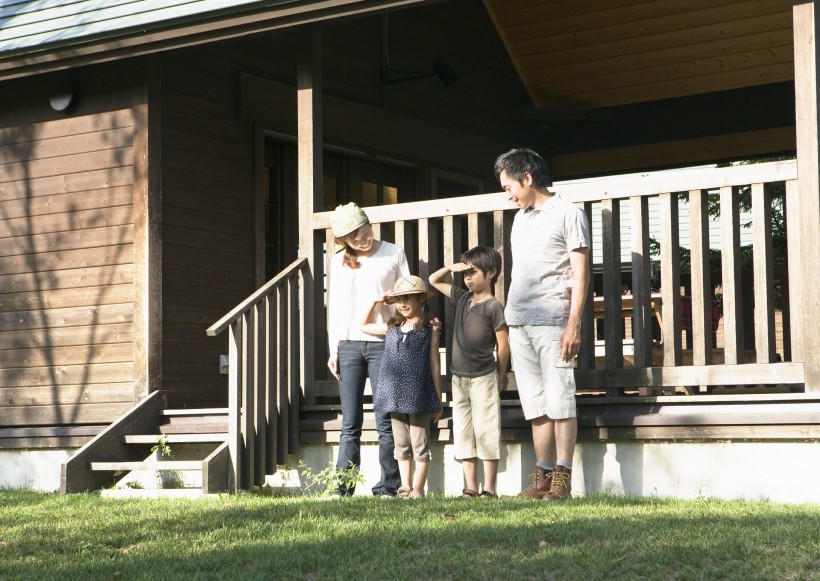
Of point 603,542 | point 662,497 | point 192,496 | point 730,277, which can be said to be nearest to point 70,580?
point 603,542

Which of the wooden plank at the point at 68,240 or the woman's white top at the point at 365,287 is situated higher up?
the wooden plank at the point at 68,240

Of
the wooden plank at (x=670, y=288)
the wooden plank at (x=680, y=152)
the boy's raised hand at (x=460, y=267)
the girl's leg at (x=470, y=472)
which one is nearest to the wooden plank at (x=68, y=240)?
the boy's raised hand at (x=460, y=267)

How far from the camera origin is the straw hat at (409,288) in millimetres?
6973

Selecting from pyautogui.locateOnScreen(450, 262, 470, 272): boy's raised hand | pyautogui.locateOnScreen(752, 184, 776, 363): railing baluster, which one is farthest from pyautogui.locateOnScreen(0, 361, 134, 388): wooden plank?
pyautogui.locateOnScreen(752, 184, 776, 363): railing baluster

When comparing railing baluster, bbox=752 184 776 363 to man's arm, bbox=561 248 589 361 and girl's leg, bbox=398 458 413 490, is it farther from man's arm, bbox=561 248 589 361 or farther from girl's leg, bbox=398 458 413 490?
girl's leg, bbox=398 458 413 490

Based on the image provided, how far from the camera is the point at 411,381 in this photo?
6934 millimetres

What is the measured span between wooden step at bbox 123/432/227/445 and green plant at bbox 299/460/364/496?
2.18 feet

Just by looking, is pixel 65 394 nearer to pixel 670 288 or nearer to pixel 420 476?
pixel 420 476

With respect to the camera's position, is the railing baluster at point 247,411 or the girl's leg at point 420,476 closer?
the girl's leg at point 420,476

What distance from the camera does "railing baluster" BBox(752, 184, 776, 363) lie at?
264 inches

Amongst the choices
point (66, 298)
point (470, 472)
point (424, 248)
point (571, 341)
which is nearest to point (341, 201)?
point (66, 298)

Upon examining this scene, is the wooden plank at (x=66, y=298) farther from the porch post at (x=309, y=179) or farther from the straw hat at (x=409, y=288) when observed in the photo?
the straw hat at (x=409, y=288)

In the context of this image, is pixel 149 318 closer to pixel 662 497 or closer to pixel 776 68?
pixel 662 497

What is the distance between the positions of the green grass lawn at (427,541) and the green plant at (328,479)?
80 centimetres
